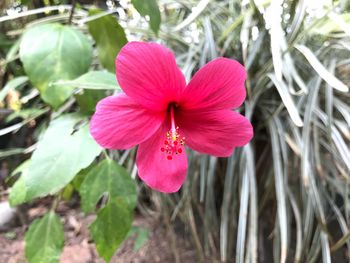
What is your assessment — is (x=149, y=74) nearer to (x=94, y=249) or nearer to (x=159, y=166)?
(x=159, y=166)

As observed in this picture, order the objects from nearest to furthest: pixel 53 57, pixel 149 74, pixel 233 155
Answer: pixel 149 74 → pixel 53 57 → pixel 233 155

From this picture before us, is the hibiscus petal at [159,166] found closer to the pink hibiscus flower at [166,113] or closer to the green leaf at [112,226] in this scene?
the pink hibiscus flower at [166,113]

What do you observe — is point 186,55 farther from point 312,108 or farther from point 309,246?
point 309,246

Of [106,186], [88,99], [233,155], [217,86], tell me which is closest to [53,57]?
[88,99]

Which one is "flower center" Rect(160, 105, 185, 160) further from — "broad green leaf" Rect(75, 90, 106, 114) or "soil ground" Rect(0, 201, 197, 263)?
"soil ground" Rect(0, 201, 197, 263)

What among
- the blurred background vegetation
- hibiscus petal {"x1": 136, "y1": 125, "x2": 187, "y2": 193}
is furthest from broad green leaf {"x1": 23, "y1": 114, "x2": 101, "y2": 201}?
hibiscus petal {"x1": 136, "y1": 125, "x2": 187, "y2": 193}

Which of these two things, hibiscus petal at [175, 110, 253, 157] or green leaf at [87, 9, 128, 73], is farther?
green leaf at [87, 9, 128, 73]

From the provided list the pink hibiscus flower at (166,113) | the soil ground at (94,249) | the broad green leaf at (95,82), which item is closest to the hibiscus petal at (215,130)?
the pink hibiscus flower at (166,113)
